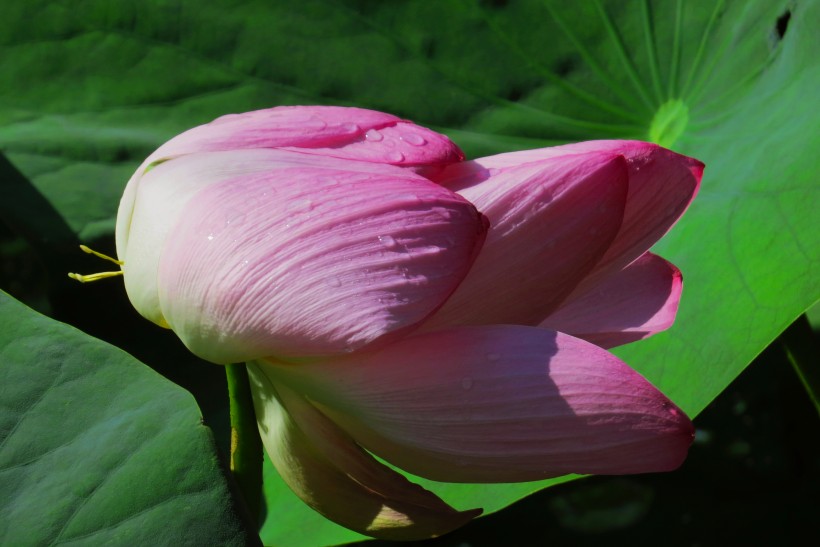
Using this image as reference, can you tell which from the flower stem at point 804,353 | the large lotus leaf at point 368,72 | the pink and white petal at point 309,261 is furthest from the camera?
the large lotus leaf at point 368,72

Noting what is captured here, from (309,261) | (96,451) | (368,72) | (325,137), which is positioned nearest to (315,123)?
(325,137)

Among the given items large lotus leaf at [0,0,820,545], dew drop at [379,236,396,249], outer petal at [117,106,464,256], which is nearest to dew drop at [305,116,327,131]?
outer petal at [117,106,464,256]

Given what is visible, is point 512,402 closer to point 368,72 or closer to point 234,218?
point 234,218

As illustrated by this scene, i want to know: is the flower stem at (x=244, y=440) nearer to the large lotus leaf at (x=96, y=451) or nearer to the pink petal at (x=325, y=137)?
the large lotus leaf at (x=96, y=451)

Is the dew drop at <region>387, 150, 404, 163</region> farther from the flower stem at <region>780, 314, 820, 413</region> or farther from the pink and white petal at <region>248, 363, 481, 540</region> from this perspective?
the flower stem at <region>780, 314, 820, 413</region>

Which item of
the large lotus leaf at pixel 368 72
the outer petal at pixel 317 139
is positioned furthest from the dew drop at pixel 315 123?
the large lotus leaf at pixel 368 72

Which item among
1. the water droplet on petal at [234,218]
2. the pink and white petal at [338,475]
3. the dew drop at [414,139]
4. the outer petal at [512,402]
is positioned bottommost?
the pink and white petal at [338,475]
